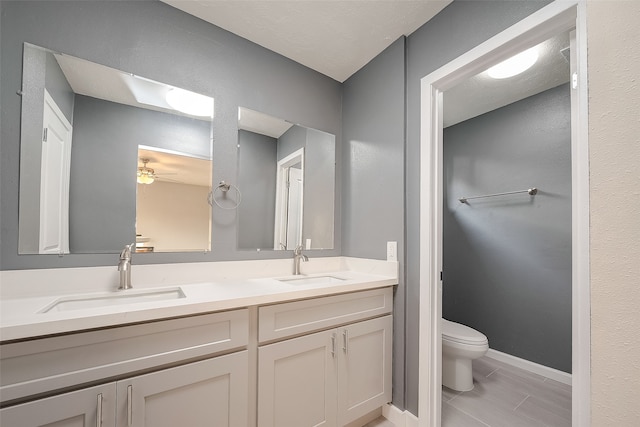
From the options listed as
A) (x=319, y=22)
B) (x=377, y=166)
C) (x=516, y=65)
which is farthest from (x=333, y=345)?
(x=516, y=65)

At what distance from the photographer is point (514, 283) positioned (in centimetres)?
233

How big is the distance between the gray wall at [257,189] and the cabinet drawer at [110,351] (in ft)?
2.22

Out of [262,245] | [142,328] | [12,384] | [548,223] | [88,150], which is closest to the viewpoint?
[12,384]

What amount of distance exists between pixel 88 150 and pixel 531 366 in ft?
11.2

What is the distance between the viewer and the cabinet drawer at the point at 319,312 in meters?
1.17

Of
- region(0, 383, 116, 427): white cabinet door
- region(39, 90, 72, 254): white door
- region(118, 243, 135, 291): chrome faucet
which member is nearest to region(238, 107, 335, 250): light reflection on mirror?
region(118, 243, 135, 291): chrome faucet

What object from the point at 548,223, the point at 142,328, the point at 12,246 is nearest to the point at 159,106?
the point at 12,246

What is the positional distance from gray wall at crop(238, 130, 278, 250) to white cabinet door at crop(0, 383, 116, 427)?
0.92 metres

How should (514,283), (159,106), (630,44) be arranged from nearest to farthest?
1. (630,44)
2. (159,106)
3. (514,283)

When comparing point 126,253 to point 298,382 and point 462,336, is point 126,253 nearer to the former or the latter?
point 298,382

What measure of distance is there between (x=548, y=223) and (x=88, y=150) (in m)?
3.16

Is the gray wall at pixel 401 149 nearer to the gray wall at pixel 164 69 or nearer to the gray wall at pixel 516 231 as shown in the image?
the gray wall at pixel 164 69

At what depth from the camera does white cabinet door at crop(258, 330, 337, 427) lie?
1140 mm

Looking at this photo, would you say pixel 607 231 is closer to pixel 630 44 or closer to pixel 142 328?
pixel 630 44
